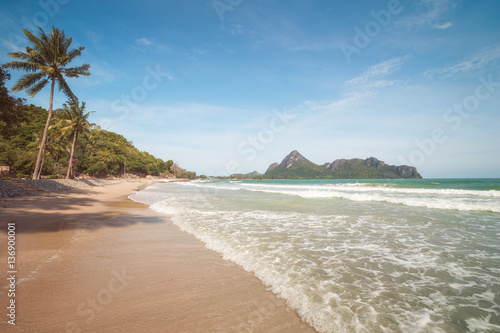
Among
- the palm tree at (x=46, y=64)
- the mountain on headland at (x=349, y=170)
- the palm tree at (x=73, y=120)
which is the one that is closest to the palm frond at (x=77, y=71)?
the palm tree at (x=46, y=64)

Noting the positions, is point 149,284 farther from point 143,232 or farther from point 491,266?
point 491,266

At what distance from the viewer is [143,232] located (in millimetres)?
6426

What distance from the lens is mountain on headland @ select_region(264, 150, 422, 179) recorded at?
4569 inches

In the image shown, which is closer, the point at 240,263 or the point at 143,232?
the point at 240,263

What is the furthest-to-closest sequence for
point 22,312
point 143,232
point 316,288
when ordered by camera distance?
point 143,232 < point 316,288 < point 22,312

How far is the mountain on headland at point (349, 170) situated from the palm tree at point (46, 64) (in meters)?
132

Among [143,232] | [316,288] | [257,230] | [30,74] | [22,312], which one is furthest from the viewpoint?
[30,74]

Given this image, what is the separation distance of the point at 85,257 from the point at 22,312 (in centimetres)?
198

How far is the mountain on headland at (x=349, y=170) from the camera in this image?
11606 cm

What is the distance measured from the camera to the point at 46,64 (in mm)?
19578

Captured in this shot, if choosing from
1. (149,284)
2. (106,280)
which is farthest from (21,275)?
(149,284)

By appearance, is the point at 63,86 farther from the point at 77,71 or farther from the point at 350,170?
the point at 350,170

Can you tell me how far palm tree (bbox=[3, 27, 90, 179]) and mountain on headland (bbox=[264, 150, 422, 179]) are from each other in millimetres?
132195

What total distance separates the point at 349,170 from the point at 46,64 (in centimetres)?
14413
